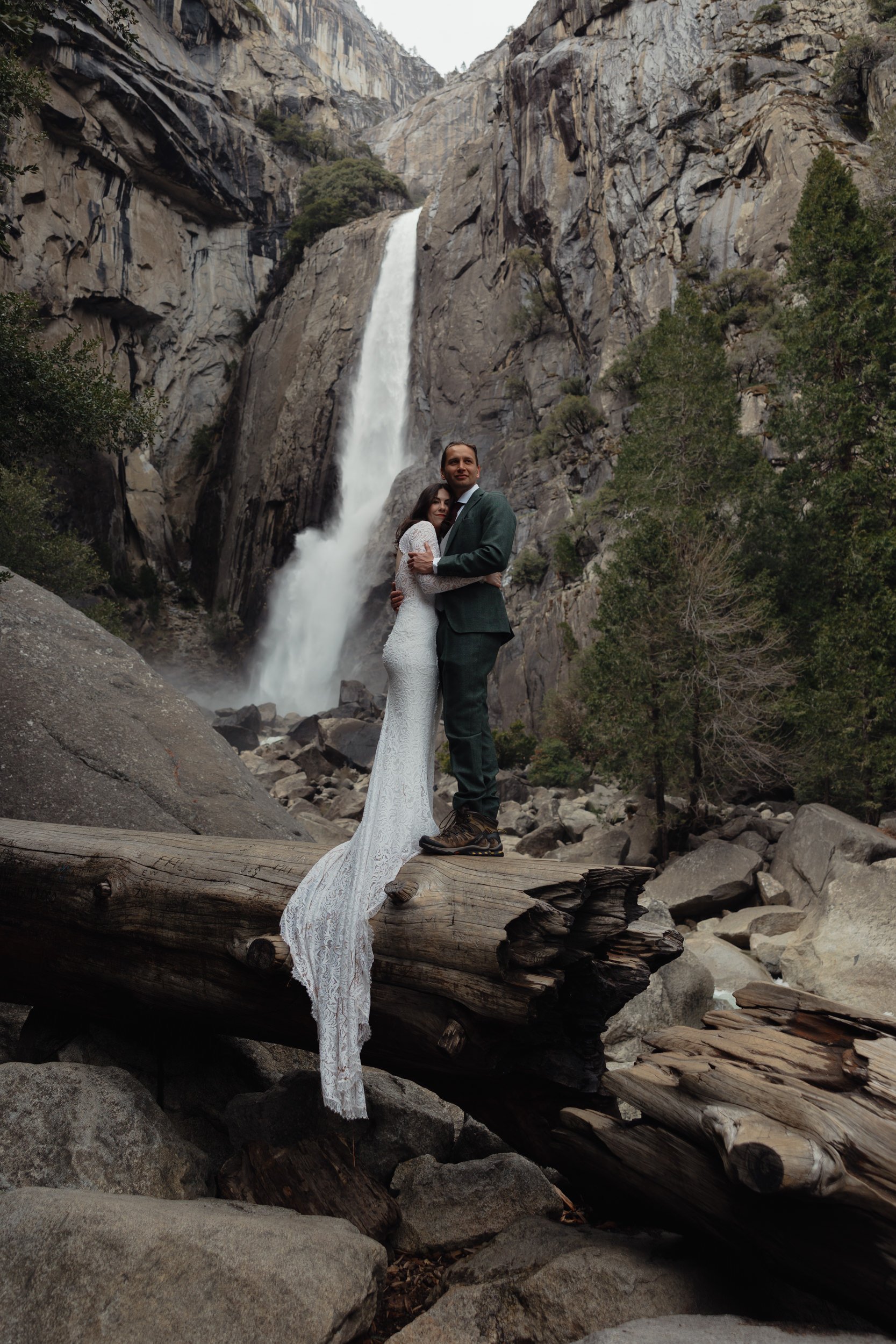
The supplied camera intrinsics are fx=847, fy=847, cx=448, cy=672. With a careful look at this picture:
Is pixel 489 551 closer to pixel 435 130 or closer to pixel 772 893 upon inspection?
pixel 772 893

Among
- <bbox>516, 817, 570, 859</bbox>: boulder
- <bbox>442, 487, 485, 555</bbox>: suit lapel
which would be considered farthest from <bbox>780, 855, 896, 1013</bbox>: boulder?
<bbox>442, 487, 485, 555</bbox>: suit lapel

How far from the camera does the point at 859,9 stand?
28.2 m

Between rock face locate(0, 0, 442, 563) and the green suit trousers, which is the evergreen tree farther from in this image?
rock face locate(0, 0, 442, 563)

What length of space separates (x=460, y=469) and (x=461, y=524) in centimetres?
34

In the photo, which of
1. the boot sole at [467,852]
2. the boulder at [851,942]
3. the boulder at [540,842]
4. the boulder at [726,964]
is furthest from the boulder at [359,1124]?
the boulder at [540,842]

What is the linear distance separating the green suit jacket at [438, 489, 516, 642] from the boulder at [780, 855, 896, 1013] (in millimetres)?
5445

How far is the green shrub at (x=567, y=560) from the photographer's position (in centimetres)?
2691

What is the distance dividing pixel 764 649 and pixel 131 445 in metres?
10.2

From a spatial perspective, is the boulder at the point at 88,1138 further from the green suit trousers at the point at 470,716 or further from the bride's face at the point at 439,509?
the bride's face at the point at 439,509

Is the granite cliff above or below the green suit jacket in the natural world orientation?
above

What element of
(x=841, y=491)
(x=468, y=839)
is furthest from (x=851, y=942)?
(x=841, y=491)

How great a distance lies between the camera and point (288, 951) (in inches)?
130

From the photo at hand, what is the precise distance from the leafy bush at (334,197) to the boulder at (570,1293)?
166 ft

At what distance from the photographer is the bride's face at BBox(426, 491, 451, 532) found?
4398mm
